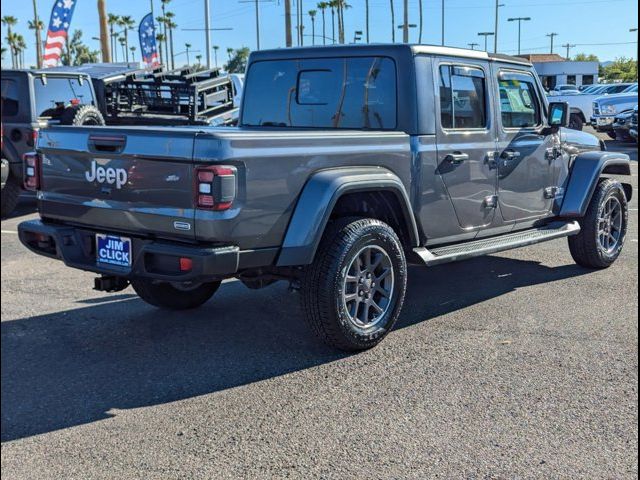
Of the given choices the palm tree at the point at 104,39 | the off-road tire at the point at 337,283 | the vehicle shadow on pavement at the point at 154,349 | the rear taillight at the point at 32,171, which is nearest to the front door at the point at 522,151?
the vehicle shadow on pavement at the point at 154,349

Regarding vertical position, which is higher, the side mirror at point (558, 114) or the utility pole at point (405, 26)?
the utility pole at point (405, 26)

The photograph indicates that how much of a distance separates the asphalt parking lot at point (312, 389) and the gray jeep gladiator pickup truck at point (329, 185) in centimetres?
40

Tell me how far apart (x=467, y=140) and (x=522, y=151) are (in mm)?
812

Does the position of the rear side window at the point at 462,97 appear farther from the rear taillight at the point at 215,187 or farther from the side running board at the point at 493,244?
the rear taillight at the point at 215,187

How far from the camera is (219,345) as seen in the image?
15.4 feet

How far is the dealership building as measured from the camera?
4.80 meters

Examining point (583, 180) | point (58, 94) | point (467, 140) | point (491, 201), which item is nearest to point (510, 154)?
point (491, 201)

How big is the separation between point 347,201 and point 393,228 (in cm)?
50

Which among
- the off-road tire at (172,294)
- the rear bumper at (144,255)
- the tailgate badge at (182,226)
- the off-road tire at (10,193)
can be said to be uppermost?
the tailgate badge at (182,226)

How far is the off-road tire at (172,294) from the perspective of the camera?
528 cm

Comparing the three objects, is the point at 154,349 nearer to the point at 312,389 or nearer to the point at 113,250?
the point at 113,250

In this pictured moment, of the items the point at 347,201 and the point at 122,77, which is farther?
the point at 122,77

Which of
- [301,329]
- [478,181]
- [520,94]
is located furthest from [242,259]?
[520,94]

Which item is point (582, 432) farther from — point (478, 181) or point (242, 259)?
point (478, 181)
